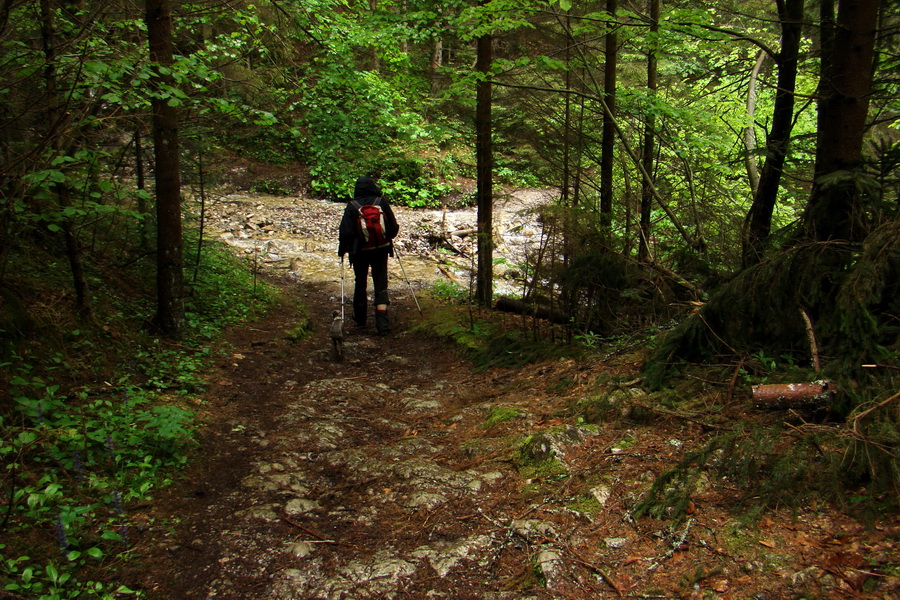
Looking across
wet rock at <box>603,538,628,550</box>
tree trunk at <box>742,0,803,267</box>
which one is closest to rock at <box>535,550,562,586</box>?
wet rock at <box>603,538,628,550</box>

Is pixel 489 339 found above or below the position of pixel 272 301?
below

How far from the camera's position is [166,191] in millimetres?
5992

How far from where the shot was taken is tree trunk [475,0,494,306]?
28.4 feet

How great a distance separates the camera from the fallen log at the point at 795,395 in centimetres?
299

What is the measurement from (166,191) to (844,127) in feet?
22.6

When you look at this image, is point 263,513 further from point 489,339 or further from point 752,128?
point 752,128

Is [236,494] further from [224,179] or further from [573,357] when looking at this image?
[224,179]

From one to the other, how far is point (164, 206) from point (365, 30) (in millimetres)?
4840

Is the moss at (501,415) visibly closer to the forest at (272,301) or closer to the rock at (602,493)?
the forest at (272,301)

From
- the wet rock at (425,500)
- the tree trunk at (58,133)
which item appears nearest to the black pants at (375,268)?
the tree trunk at (58,133)

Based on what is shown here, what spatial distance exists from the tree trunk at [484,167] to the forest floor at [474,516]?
13.0 feet

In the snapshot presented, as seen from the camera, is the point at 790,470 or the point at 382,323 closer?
the point at 790,470

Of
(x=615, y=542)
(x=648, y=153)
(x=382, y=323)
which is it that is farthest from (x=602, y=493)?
(x=648, y=153)

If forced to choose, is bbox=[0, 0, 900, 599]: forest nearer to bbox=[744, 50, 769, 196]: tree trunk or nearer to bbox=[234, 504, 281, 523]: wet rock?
bbox=[744, 50, 769, 196]: tree trunk
